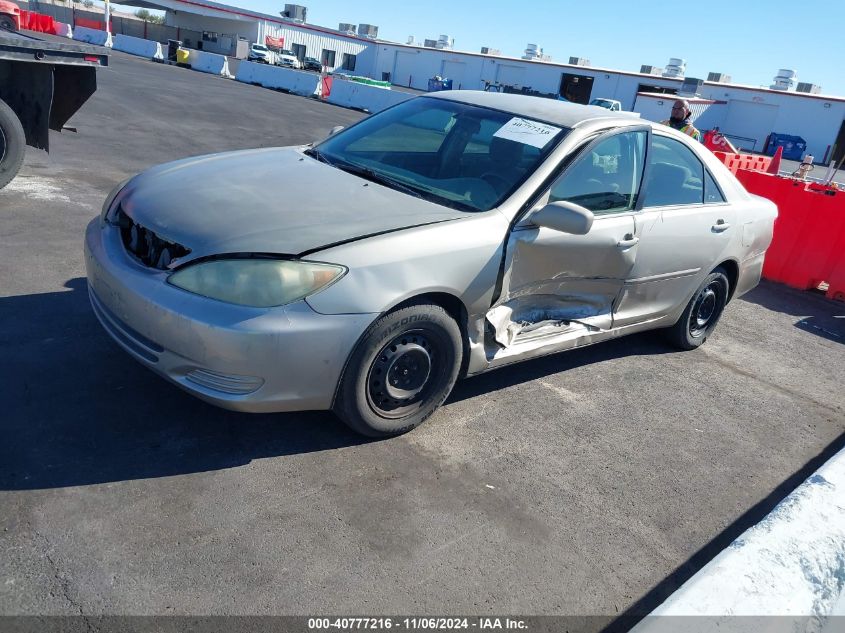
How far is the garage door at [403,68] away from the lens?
6406 cm

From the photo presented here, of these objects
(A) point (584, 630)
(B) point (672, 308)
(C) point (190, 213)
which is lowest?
(A) point (584, 630)

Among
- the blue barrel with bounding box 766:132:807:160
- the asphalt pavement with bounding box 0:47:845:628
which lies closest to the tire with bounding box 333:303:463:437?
the asphalt pavement with bounding box 0:47:845:628

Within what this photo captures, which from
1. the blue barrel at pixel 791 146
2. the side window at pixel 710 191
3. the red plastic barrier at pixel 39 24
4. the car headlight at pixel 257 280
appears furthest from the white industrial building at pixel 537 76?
A: the car headlight at pixel 257 280

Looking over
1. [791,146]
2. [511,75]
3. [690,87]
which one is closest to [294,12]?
[511,75]

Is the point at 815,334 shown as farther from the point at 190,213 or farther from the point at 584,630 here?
the point at 190,213

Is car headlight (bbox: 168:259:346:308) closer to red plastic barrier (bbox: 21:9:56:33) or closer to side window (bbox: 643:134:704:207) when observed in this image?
side window (bbox: 643:134:704:207)

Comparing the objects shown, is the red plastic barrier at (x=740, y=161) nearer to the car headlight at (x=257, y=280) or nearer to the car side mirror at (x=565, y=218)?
the car side mirror at (x=565, y=218)

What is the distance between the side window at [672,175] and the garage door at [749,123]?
45.9 metres

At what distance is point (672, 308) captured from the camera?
16.7ft

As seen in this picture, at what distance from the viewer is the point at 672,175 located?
4.80 m

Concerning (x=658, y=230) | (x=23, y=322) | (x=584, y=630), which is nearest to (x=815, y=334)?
(x=658, y=230)

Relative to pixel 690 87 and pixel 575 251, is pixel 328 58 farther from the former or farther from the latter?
pixel 575 251

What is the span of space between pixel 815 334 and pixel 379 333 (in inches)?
206

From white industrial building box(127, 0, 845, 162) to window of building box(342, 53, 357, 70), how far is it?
9 centimetres
